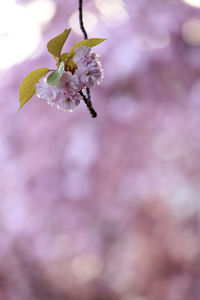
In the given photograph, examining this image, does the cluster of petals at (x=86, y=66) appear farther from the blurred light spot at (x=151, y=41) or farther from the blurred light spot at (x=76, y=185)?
the blurred light spot at (x=151, y=41)

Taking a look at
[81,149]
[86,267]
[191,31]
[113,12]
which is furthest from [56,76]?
[113,12]

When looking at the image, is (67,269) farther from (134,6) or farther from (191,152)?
(134,6)

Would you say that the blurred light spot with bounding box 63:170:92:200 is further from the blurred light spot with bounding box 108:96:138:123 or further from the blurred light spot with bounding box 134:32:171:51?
the blurred light spot with bounding box 134:32:171:51

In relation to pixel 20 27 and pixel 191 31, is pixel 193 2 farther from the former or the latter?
pixel 20 27

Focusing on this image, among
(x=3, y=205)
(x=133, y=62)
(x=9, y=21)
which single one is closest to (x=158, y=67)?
(x=133, y=62)

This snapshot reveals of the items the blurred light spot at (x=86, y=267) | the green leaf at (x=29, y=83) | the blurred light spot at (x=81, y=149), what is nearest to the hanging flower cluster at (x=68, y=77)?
the green leaf at (x=29, y=83)
